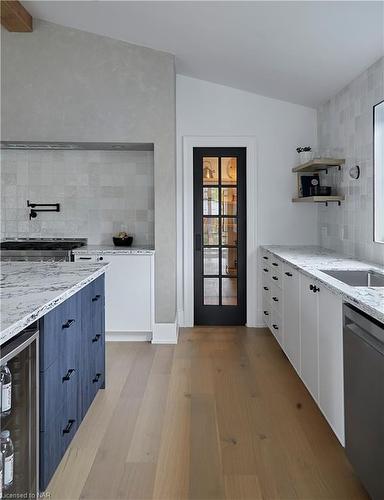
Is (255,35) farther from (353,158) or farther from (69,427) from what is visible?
(69,427)

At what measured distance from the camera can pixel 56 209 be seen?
4758 mm

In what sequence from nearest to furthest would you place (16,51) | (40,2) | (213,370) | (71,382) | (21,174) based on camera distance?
(71,382) < (213,370) < (40,2) < (16,51) < (21,174)

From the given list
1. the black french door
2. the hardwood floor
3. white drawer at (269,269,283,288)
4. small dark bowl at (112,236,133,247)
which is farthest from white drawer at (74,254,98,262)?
white drawer at (269,269,283,288)

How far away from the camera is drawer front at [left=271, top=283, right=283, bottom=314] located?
3.60 metres

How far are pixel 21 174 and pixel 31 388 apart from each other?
360 centimetres

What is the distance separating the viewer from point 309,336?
8.75ft

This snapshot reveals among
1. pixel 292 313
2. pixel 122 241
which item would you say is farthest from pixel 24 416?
pixel 122 241

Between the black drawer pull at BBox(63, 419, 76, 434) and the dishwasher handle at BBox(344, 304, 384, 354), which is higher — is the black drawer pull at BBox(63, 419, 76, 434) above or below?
below

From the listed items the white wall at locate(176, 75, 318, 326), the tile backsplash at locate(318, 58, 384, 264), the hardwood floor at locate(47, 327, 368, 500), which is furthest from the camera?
the white wall at locate(176, 75, 318, 326)

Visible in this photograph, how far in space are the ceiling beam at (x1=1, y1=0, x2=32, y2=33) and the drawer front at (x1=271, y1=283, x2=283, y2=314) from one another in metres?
3.41

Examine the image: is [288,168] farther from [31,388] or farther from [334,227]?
[31,388]

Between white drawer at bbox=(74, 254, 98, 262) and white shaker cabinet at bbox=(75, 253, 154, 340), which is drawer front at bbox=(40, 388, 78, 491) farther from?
white drawer at bbox=(74, 254, 98, 262)

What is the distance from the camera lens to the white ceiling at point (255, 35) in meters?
2.77

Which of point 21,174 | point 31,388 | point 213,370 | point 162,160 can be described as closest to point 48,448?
point 31,388
